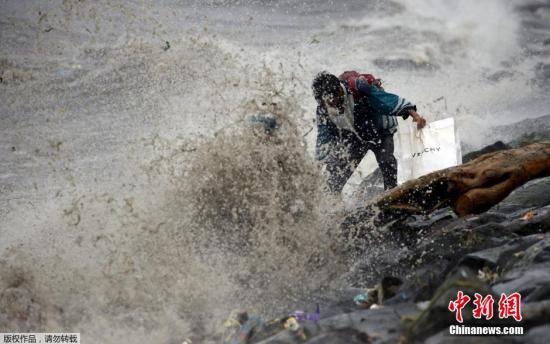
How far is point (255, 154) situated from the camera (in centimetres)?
361

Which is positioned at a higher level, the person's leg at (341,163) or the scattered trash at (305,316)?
the person's leg at (341,163)

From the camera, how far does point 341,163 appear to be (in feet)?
13.4

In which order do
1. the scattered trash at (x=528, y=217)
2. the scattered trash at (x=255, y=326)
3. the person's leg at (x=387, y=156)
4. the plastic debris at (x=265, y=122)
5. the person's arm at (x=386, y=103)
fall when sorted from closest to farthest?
the scattered trash at (x=255, y=326) < the scattered trash at (x=528, y=217) < the plastic debris at (x=265, y=122) < the person's arm at (x=386, y=103) < the person's leg at (x=387, y=156)

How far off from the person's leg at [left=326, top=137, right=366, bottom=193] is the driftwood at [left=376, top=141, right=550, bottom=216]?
1.77ft

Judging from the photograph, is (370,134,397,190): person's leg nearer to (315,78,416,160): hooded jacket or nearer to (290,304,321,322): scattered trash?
(315,78,416,160): hooded jacket

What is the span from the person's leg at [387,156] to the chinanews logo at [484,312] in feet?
7.93

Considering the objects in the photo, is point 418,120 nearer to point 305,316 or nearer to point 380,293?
point 380,293

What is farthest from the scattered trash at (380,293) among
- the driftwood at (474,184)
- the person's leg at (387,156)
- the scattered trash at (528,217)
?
the person's leg at (387,156)

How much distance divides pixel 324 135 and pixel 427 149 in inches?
29.5

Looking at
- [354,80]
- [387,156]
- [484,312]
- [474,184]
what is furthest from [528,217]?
[484,312]

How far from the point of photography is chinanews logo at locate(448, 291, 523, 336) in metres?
1.75

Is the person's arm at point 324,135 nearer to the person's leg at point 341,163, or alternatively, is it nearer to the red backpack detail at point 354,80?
the person's leg at point 341,163

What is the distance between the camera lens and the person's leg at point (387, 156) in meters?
4.18

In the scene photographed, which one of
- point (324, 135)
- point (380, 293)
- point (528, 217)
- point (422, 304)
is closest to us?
point (422, 304)
